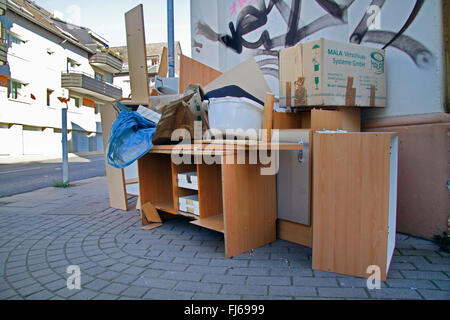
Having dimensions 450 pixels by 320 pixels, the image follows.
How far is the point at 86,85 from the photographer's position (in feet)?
70.8

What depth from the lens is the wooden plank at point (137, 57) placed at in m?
3.47

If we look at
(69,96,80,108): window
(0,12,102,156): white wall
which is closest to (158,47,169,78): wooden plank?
(0,12,102,156): white wall

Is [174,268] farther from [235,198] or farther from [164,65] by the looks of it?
[164,65]

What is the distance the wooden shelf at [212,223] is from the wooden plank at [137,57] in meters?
1.76

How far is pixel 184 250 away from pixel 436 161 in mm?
2398

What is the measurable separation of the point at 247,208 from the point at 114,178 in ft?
8.57

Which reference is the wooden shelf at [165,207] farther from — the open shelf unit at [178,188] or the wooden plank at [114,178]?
the wooden plank at [114,178]

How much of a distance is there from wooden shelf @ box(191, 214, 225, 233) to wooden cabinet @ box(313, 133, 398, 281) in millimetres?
807

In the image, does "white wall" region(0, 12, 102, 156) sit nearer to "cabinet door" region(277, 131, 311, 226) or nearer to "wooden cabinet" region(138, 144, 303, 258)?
"wooden cabinet" region(138, 144, 303, 258)

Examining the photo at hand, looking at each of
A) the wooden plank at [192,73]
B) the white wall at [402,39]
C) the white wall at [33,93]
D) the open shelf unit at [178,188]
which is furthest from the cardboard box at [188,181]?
the white wall at [33,93]

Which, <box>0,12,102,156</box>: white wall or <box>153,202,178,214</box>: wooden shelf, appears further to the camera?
<box>0,12,102,156</box>: white wall

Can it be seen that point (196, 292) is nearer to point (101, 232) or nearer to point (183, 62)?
point (101, 232)

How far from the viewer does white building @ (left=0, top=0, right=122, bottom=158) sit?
15.7 metres
